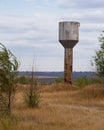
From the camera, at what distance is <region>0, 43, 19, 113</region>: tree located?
19.1 m

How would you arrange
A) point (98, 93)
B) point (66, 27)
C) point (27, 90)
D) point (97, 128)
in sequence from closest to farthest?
1. point (97, 128)
2. point (27, 90)
3. point (98, 93)
4. point (66, 27)

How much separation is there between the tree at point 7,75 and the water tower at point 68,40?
19.9 metres

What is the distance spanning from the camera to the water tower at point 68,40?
39.5 meters

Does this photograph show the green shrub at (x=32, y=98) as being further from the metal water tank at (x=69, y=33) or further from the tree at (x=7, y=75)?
the metal water tank at (x=69, y=33)

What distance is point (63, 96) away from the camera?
33625 millimetres

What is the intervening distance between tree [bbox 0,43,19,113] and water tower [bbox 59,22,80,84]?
19875mm

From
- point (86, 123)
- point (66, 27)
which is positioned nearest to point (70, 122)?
point (86, 123)

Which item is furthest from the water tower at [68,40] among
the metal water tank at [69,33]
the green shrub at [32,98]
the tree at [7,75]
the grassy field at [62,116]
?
the tree at [7,75]

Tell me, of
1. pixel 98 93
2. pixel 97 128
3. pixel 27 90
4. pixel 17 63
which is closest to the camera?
pixel 97 128

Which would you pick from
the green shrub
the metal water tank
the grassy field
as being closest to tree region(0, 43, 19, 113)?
the grassy field

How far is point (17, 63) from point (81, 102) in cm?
1121

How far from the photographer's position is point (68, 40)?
40156 mm

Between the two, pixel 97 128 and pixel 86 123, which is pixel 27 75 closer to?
pixel 86 123

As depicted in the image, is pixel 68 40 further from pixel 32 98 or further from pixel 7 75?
pixel 7 75
